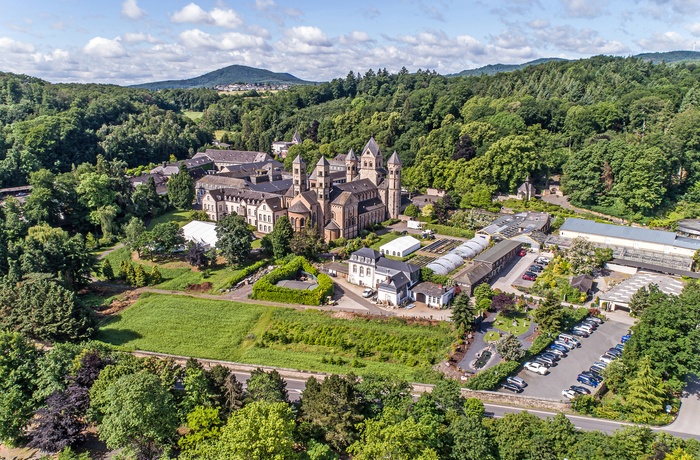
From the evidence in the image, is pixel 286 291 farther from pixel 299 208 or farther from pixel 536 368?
pixel 536 368

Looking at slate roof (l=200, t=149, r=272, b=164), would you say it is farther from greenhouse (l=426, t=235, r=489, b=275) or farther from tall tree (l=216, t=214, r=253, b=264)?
greenhouse (l=426, t=235, r=489, b=275)

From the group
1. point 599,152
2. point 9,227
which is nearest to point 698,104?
Result: point 599,152

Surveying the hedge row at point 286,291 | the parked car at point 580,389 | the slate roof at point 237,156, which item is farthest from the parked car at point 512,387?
the slate roof at point 237,156

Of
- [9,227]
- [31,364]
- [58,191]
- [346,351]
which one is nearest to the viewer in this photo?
[31,364]

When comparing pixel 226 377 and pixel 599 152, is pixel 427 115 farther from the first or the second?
pixel 226 377

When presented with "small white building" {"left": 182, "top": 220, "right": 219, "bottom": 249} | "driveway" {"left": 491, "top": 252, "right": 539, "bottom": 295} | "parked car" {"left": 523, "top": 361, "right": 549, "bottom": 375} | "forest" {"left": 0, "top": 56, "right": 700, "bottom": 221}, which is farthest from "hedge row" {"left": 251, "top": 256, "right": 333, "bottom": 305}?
"forest" {"left": 0, "top": 56, "right": 700, "bottom": 221}

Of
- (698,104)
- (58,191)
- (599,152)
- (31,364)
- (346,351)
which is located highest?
(698,104)

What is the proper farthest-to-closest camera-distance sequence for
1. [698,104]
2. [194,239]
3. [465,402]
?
[698,104], [194,239], [465,402]
